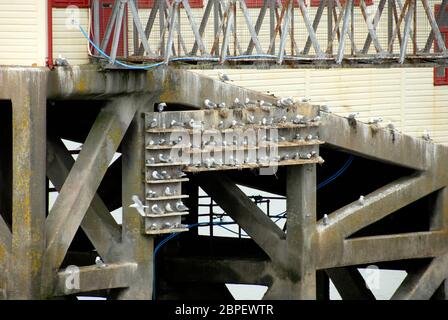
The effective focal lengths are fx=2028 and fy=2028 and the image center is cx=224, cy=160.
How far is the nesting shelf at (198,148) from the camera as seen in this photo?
1609 inches

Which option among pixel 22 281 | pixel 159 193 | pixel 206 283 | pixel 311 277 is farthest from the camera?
pixel 206 283

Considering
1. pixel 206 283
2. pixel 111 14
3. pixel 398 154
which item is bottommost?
pixel 206 283

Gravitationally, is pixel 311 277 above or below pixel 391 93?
below

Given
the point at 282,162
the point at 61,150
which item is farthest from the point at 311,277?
the point at 61,150

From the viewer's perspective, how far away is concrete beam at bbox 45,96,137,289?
128ft

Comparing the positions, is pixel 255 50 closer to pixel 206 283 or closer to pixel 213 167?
pixel 213 167

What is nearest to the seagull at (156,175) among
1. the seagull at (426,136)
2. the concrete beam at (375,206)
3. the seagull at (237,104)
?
the seagull at (237,104)

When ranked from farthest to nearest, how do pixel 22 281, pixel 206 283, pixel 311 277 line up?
pixel 206 283
pixel 311 277
pixel 22 281

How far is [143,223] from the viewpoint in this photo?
41125 millimetres

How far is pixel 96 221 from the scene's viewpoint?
4081 centimetres

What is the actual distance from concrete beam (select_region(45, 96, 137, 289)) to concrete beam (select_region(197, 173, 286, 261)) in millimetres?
5242

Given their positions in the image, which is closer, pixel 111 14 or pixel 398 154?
pixel 111 14

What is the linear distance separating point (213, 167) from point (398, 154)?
20.4 ft

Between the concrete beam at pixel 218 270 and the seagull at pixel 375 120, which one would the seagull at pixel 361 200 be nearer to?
the seagull at pixel 375 120
